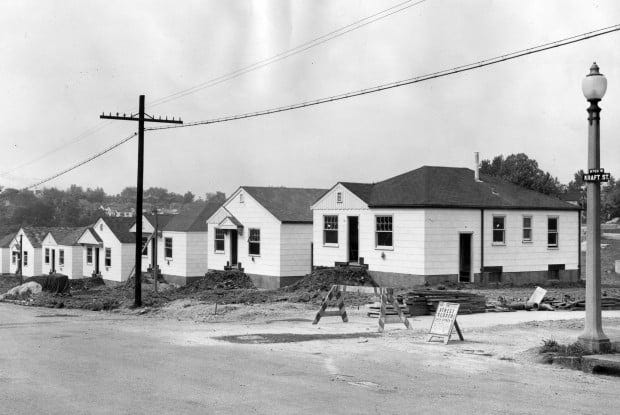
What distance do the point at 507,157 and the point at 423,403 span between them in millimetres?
79170

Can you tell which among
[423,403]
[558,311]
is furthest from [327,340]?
[558,311]

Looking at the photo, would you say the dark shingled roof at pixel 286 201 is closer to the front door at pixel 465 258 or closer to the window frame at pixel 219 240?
the window frame at pixel 219 240

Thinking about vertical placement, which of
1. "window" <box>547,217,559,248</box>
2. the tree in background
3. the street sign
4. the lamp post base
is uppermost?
the tree in background

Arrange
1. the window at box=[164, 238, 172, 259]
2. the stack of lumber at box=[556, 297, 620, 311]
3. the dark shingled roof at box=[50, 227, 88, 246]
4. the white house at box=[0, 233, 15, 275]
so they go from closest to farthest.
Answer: the stack of lumber at box=[556, 297, 620, 311] < the window at box=[164, 238, 172, 259] < the dark shingled roof at box=[50, 227, 88, 246] < the white house at box=[0, 233, 15, 275]

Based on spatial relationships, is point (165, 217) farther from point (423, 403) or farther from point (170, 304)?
point (423, 403)

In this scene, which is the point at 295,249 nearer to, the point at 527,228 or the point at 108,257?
the point at 527,228

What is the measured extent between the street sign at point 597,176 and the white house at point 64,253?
171ft

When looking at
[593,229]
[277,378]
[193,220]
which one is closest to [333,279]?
[193,220]

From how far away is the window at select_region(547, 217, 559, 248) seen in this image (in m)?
38.5

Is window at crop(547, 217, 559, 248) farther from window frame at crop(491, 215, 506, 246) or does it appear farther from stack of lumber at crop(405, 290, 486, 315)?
stack of lumber at crop(405, 290, 486, 315)

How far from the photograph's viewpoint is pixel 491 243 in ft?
119

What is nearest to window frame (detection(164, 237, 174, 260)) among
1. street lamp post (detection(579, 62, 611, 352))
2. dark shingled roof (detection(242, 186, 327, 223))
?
dark shingled roof (detection(242, 186, 327, 223))

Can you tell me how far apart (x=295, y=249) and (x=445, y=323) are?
986 inches

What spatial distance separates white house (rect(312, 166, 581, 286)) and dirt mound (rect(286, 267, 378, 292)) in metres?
0.54
